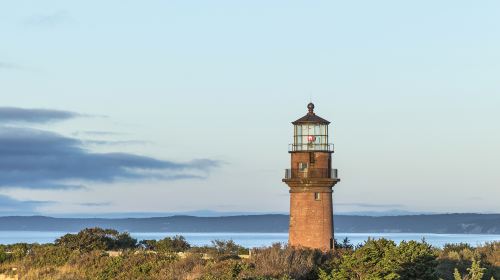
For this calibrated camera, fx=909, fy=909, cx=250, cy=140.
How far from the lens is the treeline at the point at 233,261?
31.2 meters

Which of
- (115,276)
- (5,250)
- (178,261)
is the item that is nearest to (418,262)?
(178,261)

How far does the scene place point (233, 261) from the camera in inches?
1379

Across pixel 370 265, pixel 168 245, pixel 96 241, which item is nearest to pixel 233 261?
pixel 370 265

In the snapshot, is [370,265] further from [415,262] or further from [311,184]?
[311,184]

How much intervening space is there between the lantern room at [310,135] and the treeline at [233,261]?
16.2 feet

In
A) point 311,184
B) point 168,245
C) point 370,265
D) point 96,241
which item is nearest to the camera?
point 370,265

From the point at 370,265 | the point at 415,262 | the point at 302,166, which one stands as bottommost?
the point at 370,265

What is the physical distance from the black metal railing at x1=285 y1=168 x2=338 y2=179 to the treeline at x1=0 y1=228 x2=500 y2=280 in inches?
137

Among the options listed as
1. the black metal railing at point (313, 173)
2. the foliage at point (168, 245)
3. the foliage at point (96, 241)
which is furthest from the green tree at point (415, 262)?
the foliage at point (96, 241)

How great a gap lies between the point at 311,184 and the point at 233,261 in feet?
29.5

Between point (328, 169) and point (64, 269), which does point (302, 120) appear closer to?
point (328, 169)

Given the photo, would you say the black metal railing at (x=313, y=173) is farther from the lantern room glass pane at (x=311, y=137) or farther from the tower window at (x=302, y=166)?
the lantern room glass pane at (x=311, y=137)

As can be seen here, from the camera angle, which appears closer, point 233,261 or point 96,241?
point 233,261

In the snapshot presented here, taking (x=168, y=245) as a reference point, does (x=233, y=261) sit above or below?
below
